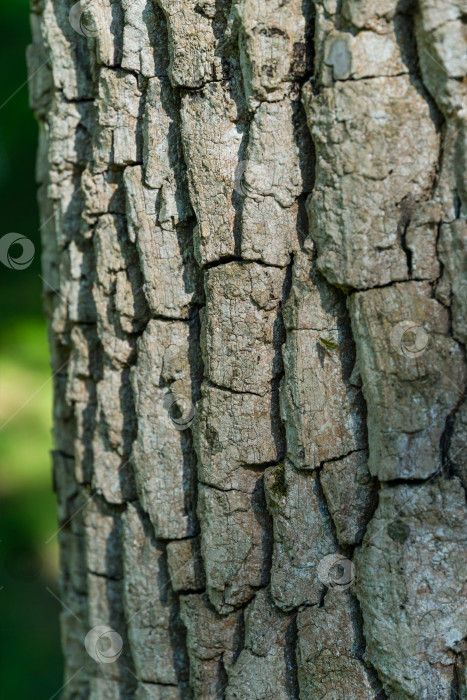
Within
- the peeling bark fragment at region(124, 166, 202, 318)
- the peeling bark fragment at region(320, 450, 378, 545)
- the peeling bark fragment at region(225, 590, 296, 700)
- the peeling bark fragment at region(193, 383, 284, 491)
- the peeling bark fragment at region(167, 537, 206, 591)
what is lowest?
the peeling bark fragment at region(225, 590, 296, 700)

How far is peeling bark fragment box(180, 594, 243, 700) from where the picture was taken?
1.11 meters

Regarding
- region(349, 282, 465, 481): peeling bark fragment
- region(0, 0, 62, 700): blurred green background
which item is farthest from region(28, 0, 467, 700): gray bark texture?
region(0, 0, 62, 700): blurred green background

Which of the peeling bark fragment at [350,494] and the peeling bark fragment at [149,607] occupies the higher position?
the peeling bark fragment at [350,494]

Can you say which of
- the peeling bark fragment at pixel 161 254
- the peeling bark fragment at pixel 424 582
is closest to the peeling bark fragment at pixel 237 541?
the peeling bark fragment at pixel 424 582

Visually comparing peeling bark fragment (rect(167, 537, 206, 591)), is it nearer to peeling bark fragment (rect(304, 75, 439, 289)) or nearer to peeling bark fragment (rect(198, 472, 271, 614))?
peeling bark fragment (rect(198, 472, 271, 614))

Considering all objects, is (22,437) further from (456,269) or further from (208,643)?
(456,269)

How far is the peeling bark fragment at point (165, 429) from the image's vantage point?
1.11m

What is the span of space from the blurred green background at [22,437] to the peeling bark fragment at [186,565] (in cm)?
155

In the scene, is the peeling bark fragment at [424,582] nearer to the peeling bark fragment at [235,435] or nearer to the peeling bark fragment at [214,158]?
the peeling bark fragment at [235,435]

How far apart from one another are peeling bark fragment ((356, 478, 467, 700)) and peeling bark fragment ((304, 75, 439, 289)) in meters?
0.32

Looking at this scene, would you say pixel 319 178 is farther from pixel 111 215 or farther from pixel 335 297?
pixel 111 215

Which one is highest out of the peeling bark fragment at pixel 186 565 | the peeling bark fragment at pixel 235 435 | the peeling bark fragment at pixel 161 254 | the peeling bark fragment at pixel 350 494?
the peeling bark fragment at pixel 161 254

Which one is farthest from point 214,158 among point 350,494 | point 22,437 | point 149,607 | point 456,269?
point 22,437

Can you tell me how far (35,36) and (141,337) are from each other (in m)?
0.80
